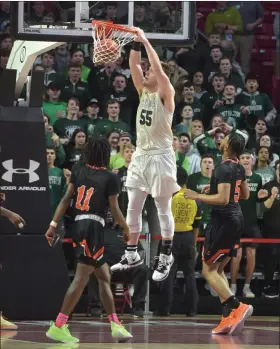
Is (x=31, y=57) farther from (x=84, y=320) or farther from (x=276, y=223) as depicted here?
(x=276, y=223)

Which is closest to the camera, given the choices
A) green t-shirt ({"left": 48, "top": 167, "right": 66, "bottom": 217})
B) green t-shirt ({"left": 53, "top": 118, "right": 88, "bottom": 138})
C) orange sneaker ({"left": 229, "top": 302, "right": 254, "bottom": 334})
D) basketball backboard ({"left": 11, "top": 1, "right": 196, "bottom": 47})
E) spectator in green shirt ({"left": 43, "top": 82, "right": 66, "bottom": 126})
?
basketball backboard ({"left": 11, "top": 1, "right": 196, "bottom": 47})

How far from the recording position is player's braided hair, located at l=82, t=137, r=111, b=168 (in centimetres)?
1175

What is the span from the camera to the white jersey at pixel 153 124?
10930 millimetres

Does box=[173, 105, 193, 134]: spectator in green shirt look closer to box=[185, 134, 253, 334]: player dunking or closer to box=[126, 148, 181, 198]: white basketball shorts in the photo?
box=[185, 134, 253, 334]: player dunking

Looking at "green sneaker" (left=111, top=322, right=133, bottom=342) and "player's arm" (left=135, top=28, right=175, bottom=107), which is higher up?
"player's arm" (left=135, top=28, right=175, bottom=107)

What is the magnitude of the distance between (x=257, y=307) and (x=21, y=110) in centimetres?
495

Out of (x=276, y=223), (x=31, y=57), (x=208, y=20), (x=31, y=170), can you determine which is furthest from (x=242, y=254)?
(x=208, y=20)

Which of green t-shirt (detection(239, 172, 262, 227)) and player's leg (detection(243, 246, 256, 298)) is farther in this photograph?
green t-shirt (detection(239, 172, 262, 227))

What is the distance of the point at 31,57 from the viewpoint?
14.1 metres

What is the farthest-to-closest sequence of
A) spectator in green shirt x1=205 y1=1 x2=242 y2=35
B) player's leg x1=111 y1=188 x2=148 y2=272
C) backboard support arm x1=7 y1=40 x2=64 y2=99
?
spectator in green shirt x1=205 y1=1 x2=242 y2=35 < backboard support arm x1=7 y1=40 x2=64 y2=99 < player's leg x1=111 y1=188 x2=148 y2=272

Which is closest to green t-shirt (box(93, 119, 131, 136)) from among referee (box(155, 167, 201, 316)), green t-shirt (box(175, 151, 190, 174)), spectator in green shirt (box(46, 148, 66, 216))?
green t-shirt (box(175, 151, 190, 174))

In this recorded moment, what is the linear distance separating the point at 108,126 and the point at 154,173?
637 centimetres

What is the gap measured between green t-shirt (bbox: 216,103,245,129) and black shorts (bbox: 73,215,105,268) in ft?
24.0

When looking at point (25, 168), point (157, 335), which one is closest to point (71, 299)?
point (157, 335)
